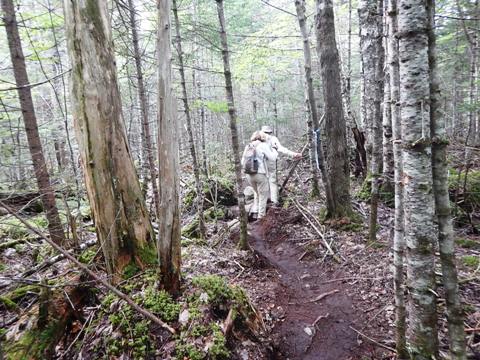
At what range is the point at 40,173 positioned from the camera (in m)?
5.66

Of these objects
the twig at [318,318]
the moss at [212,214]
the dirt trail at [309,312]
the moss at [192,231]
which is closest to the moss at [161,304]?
the dirt trail at [309,312]

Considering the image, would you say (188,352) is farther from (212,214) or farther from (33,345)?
(212,214)

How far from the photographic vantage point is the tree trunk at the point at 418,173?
7.55 ft

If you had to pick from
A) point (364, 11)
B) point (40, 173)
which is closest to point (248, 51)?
point (364, 11)

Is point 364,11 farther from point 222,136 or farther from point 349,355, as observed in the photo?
point 222,136

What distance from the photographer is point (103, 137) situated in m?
3.56

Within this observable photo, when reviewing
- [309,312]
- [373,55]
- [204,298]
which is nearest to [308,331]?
[309,312]

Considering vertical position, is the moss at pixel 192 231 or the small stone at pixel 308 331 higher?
the moss at pixel 192 231

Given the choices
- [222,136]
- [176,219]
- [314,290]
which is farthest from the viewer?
[222,136]

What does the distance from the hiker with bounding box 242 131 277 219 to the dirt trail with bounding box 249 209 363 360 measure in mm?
2049

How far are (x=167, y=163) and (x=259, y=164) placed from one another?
5202mm

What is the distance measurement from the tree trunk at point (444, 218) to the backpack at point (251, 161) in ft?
19.2

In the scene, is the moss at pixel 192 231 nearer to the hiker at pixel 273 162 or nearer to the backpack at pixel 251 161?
the backpack at pixel 251 161

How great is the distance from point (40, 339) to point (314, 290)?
3924 millimetres
